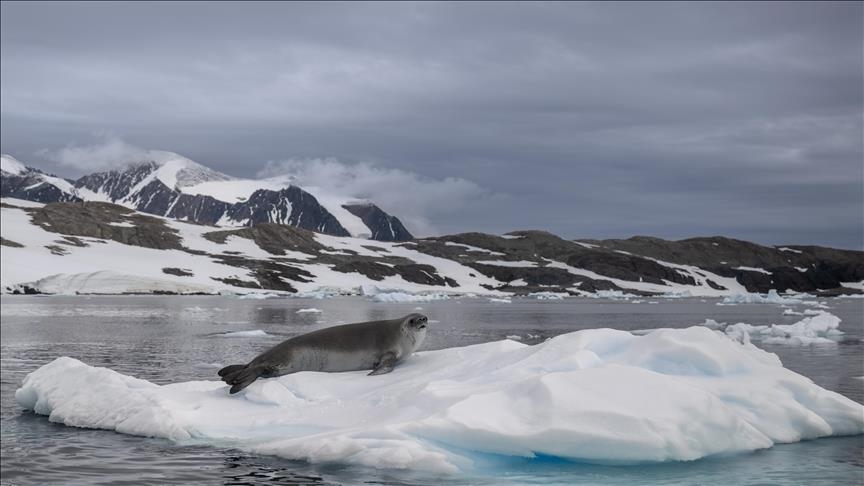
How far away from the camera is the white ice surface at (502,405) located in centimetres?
974

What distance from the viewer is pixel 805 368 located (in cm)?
2230

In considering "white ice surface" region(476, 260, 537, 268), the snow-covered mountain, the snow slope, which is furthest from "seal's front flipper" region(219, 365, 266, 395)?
"white ice surface" region(476, 260, 537, 268)

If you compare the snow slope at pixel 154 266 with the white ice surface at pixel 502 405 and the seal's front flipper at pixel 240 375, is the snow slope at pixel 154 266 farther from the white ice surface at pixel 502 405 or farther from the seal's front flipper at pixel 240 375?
the white ice surface at pixel 502 405

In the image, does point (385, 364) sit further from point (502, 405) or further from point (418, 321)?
point (502, 405)

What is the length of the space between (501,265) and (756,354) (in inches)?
6600

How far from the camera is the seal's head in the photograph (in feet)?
49.8

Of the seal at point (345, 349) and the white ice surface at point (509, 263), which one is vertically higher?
the white ice surface at point (509, 263)

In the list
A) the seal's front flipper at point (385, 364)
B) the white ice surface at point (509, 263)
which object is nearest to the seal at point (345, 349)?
the seal's front flipper at point (385, 364)

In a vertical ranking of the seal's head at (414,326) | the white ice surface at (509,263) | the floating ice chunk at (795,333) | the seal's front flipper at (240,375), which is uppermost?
the white ice surface at (509,263)

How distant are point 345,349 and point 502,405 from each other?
530 cm

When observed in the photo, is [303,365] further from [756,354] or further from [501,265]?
[501,265]

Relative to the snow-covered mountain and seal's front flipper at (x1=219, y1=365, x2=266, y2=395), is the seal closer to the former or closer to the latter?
seal's front flipper at (x1=219, y1=365, x2=266, y2=395)

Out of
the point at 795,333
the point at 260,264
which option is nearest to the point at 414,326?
the point at 795,333

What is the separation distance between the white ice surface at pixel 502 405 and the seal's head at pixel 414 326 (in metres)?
0.41
